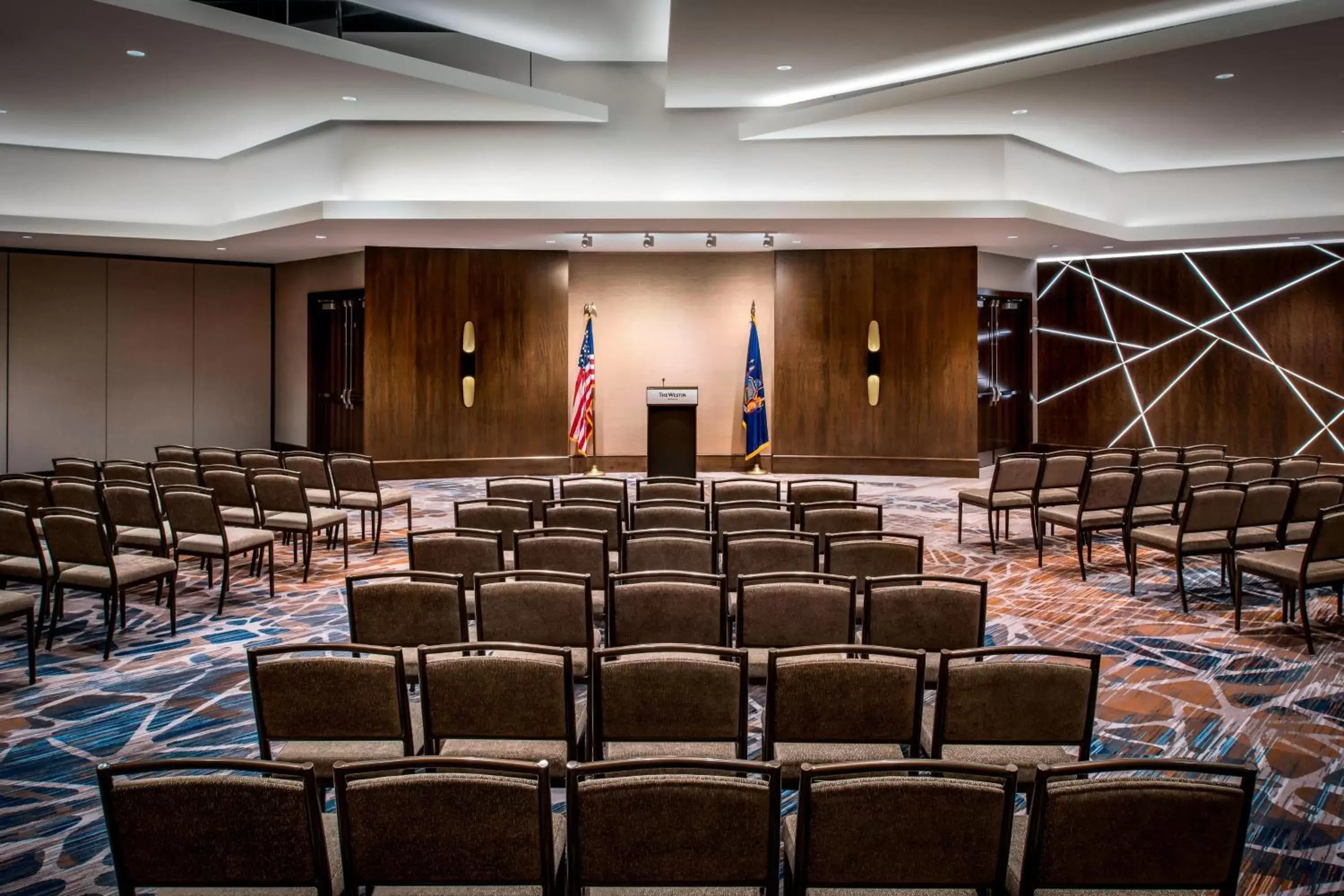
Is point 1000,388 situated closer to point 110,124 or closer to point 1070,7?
point 1070,7

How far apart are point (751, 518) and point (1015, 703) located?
348 cm

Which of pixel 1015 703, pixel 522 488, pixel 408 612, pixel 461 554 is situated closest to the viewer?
pixel 1015 703

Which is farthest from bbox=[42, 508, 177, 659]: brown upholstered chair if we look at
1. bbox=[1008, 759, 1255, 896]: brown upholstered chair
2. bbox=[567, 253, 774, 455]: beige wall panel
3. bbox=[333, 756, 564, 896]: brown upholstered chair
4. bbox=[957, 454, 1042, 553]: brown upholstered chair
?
bbox=[567, 253, 774, 455]: beige wall panel

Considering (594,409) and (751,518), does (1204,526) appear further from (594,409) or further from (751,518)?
(594,409)

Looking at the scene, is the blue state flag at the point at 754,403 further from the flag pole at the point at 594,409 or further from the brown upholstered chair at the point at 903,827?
the brown upholstered chair at the point at 903,827

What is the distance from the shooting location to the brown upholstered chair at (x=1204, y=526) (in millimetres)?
6945

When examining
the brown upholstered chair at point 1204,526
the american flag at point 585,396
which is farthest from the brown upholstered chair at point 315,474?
the brown upholstered chair at point 1204,526

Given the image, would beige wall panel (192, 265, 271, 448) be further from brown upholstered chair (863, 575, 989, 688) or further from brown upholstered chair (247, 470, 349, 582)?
brown upholstered chair (863, 575, 989, 688)

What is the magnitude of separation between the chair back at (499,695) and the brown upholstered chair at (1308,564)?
5194mm

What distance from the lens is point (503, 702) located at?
3.39m

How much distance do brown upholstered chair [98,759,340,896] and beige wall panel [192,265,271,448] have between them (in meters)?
14.6

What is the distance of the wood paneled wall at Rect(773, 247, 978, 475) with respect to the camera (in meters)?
14.2

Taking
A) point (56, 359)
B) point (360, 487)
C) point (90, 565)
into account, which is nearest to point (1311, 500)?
point (360, 487)

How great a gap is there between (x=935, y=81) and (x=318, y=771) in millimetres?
8625
